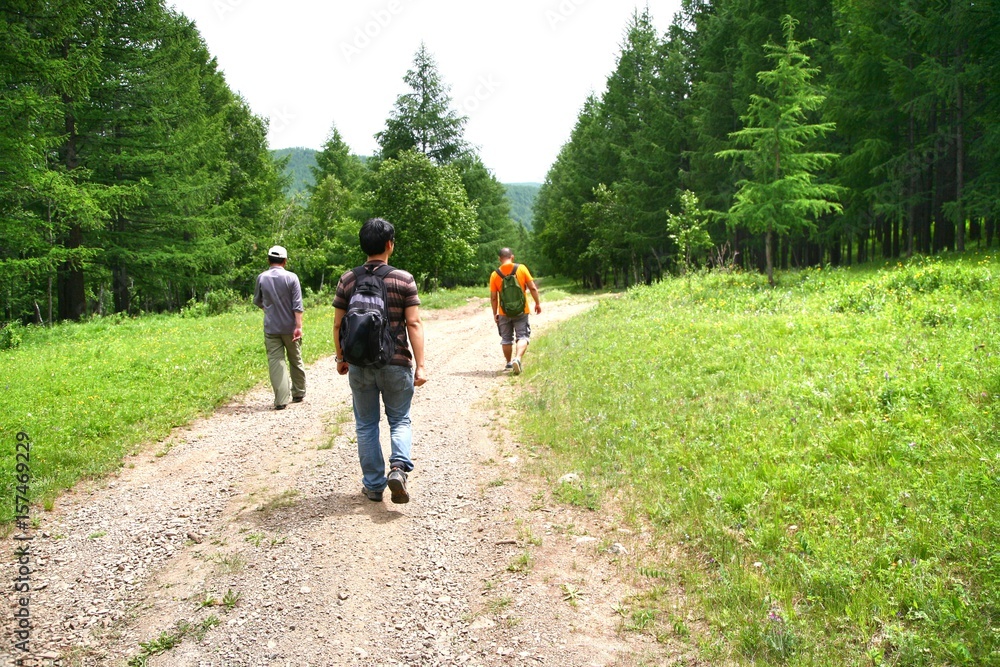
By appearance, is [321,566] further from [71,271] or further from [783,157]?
[71,271]

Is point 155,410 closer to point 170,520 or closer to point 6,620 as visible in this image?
point 170,520

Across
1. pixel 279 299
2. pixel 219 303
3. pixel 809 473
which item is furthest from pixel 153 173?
pixel 809 473

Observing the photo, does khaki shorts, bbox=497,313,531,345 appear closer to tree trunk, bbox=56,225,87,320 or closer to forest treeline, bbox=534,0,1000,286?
forest treeline, bbox=534,0,1000,286

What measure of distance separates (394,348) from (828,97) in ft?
81.7

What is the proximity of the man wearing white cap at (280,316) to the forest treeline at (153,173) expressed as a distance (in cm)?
629

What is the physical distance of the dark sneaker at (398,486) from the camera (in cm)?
502

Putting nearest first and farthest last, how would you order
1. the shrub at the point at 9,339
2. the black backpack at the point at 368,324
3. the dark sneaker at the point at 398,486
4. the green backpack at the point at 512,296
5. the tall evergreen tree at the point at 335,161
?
the black backpack at the point at 368,324 < the dark sneaker at the point at 398,486 < the green backpack at the point at 512,296 < the shrub at the point at 9,339 < the tall evergreen tree at the point at 335,161

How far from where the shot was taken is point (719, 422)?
621cm

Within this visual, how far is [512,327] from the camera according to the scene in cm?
1128

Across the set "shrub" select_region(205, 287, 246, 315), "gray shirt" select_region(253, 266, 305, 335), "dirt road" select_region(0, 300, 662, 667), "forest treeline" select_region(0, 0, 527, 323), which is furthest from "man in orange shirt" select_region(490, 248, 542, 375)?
"shrub" select_region(205, 287, 246, 315)

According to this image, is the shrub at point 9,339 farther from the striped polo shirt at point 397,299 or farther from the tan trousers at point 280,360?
the striped polo shirt at point 397,299

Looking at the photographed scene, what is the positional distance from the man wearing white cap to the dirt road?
212cm

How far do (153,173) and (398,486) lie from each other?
24.7m

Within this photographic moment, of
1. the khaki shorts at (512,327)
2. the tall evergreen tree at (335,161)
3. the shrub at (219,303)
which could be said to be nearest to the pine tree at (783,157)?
the khaki shorts at (512,327)
